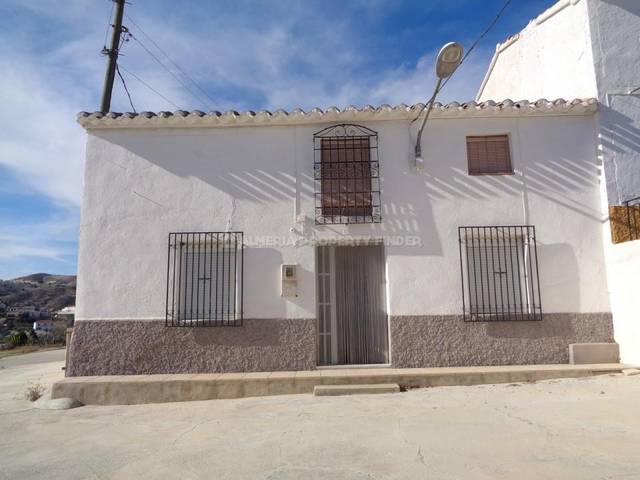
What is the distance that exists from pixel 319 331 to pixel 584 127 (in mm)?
4981

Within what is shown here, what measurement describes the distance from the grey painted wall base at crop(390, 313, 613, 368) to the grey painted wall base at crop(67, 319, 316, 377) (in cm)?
136

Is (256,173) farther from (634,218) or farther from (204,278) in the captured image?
(634,218)

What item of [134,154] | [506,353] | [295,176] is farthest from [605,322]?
[134,154]

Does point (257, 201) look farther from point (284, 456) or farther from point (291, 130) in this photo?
point (284, 456)

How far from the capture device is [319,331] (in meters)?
7.56

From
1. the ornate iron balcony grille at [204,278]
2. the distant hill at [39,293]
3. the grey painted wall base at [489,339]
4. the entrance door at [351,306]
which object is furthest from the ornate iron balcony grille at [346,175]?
the distant hill at [39,293]

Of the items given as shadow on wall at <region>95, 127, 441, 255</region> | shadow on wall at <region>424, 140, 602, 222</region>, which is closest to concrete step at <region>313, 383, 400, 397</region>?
shadow on wall at <region>95, 127, 441, 255</region>

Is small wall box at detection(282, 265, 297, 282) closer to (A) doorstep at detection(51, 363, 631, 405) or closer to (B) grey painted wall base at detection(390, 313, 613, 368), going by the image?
(A) doorstep at detection(51, 363, 631, 405)

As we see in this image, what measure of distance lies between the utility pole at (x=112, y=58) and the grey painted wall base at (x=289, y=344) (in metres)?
6.07

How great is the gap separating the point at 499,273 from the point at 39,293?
3746cm

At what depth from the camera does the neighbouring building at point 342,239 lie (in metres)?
7.19

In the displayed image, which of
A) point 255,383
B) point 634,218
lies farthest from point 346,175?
point 634,218

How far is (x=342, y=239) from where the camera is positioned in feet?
24.4

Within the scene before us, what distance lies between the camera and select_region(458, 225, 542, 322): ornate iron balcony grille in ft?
23.7
